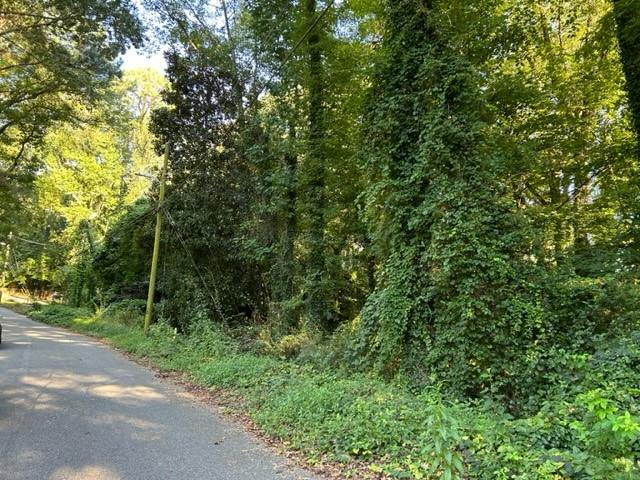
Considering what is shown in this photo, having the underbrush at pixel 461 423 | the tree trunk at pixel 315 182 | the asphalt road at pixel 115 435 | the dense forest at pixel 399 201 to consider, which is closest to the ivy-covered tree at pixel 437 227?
the dense forest at pixel 399 201

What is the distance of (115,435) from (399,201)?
A: 6326 millimetres

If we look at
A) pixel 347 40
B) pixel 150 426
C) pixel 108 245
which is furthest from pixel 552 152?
pixel 108 245

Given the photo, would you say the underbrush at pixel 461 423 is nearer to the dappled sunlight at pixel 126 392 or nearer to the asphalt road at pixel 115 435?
the asphalt road at pixel 115 435

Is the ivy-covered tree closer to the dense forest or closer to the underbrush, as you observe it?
the dense forest

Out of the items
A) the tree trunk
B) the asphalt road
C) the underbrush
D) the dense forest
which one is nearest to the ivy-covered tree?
the dense forest

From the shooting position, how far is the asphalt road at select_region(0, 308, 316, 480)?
4.59m

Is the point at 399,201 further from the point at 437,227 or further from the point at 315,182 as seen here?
the point at 315,182

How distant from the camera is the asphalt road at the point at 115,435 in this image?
15.1 ft

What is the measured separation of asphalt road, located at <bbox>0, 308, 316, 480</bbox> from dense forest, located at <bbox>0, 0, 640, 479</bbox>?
909 millimetres

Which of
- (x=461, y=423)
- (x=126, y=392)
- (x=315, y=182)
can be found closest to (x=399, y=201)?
(x=461, y=423)

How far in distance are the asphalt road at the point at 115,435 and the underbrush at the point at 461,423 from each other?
72 centimetres

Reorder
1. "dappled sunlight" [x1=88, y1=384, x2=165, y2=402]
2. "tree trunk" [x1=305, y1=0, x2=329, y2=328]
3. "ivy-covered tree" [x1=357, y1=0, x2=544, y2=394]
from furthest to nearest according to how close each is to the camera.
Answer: "tree trunk" [x1=305, y1=0, x2=329, y2=328]
"dappled sunlight" [x1=88, y1=384, x2=165, y2=402]
"ivy-covered tree" [x1=357, y1=0, x2=544, y2=394]

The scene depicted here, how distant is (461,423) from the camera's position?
15.0ft

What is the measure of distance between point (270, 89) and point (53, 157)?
913 inches
